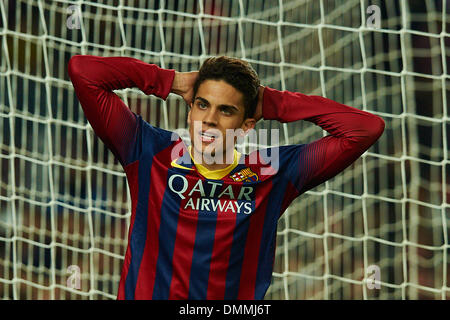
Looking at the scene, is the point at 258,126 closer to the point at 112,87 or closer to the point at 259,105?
the point at 259,105

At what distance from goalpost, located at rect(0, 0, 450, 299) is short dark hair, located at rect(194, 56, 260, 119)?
124 cm

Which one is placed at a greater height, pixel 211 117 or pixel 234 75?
pixel 234 75

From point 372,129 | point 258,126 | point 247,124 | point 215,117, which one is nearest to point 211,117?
point 215,117

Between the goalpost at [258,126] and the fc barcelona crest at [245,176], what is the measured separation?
1225 mm

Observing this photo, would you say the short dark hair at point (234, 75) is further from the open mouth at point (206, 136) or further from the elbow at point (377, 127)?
the elbow at point (377, 127)

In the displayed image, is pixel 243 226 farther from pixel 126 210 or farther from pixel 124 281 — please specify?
pixel 126 210

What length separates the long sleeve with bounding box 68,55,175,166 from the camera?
167cm

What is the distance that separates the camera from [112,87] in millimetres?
1718

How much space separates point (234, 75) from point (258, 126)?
1459 millimetres

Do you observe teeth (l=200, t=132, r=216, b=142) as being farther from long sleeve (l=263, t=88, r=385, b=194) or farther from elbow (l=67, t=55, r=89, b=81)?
elbow (l=67, t=55, r=89, b=81)

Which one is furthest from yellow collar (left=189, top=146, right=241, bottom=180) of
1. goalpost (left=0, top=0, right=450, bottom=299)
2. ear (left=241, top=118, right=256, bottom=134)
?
goalpost (left=0, top=0, right=450, bottom=299)

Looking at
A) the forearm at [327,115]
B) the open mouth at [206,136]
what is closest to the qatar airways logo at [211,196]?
the open mouth at [206,136]

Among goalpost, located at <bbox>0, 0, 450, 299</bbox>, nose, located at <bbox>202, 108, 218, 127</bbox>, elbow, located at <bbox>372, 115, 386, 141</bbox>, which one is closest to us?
nose, located at <bbox>202, 108, 218, 127</bbox>

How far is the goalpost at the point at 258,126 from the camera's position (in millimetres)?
3178
